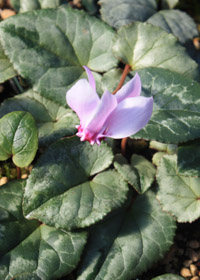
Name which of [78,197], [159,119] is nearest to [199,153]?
[159,119]

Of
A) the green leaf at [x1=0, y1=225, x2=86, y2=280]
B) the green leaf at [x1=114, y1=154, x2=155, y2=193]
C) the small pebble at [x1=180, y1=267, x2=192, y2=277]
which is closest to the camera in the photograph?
the green leaf at [x1=0, y1=225, x2=86, y2=280]

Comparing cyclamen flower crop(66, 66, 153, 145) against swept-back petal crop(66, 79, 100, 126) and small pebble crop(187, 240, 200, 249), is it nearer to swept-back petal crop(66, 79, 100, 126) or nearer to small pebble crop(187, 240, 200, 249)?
swept-back petal crop(66, 79, 100, 126)

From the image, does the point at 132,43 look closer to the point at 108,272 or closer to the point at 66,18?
the point at 66,18

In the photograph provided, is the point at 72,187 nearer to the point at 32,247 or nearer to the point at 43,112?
the point at 32,247

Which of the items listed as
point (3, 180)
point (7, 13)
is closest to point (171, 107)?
point (3, 180)

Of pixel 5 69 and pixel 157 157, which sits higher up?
pixel 5 69

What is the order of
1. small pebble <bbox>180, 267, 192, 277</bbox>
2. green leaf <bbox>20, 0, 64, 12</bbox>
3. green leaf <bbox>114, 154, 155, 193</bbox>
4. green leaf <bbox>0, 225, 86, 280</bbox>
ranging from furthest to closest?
1. green leaf <bbox>20, 0, 64, 12</bbox>
2. small pebble <bbox>180, 267, 192, 277</bbox>
3. green leaf <bbox>114, 154, 155, 193</bbox>
4. green leaf <bbox>0, 225, 86, 280</bbox>

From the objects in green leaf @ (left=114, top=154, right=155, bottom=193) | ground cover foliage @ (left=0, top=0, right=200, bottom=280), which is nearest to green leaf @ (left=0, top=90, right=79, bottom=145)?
ground cover foliage @ (left=0, top=0, right=200, bottom=280)
